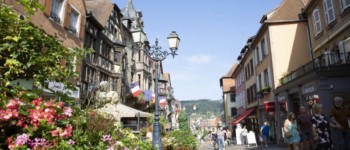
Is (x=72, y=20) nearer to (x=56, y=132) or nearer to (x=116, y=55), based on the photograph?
(x=116, y=55)

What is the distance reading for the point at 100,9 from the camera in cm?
2345

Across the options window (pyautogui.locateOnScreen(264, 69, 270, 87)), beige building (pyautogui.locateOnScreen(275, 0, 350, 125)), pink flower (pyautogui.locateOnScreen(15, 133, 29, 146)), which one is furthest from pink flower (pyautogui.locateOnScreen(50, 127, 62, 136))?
window (pyautogui.locateOnScreen(264, 69, 270, 87))

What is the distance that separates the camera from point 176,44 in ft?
35.9

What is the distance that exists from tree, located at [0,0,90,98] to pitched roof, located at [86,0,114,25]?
17.1 metres

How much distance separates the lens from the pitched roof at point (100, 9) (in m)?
22.6

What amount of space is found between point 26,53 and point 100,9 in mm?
19199

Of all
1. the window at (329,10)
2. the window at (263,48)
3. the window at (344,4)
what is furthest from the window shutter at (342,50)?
the window at (263,48)

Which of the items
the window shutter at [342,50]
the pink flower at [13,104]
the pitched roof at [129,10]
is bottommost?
the pink flower at [13,104]

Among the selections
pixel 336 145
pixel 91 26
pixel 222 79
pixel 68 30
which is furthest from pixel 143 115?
pixel 222 79

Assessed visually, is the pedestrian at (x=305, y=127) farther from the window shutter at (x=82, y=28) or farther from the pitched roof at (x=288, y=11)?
the window shutter at (x=82, y=28)

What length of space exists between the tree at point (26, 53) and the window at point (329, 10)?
14.7 m

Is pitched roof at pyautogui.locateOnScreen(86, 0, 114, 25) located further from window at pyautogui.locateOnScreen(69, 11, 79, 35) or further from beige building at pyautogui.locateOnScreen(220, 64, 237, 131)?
beige building at pyautogui.locateOnScreen(220, 64, 237, 131)

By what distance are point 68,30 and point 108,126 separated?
1253 cm

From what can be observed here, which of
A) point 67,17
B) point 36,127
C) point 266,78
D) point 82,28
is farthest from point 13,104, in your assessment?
point 266,78
